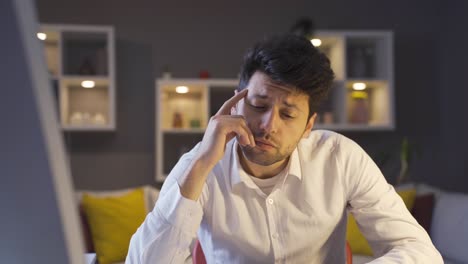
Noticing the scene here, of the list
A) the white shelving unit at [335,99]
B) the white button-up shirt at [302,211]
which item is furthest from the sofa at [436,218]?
Answer: the white button-up shirt at [302,211]

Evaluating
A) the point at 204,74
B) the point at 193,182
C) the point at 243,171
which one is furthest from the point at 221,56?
the point at 193,182

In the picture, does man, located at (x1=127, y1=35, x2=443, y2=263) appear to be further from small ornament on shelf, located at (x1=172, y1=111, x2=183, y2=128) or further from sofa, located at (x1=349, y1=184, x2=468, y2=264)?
small ornament on shelf, located at (x1=172, y1=111, x2=183, y2=128)

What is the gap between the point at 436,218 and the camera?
2902mm

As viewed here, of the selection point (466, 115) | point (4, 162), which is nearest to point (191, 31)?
point (466, 115)

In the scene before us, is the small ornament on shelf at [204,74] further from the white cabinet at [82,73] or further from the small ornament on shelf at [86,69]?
the small ornament on shelf at [86,69]

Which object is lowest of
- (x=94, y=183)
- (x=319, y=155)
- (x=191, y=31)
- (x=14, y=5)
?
(x=94, y=183)

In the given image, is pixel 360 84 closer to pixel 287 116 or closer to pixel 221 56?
pixel 221 56

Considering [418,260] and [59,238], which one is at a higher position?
[59,238]

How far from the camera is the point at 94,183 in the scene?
3.68 m

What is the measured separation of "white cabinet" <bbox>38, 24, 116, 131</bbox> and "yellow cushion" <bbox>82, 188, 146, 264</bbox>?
2.30 feet

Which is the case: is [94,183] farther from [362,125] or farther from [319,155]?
[319,155]

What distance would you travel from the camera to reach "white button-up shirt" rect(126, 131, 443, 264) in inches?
51.6

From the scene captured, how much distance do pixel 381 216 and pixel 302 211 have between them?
0.24m

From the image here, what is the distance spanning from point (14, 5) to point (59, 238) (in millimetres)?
166
